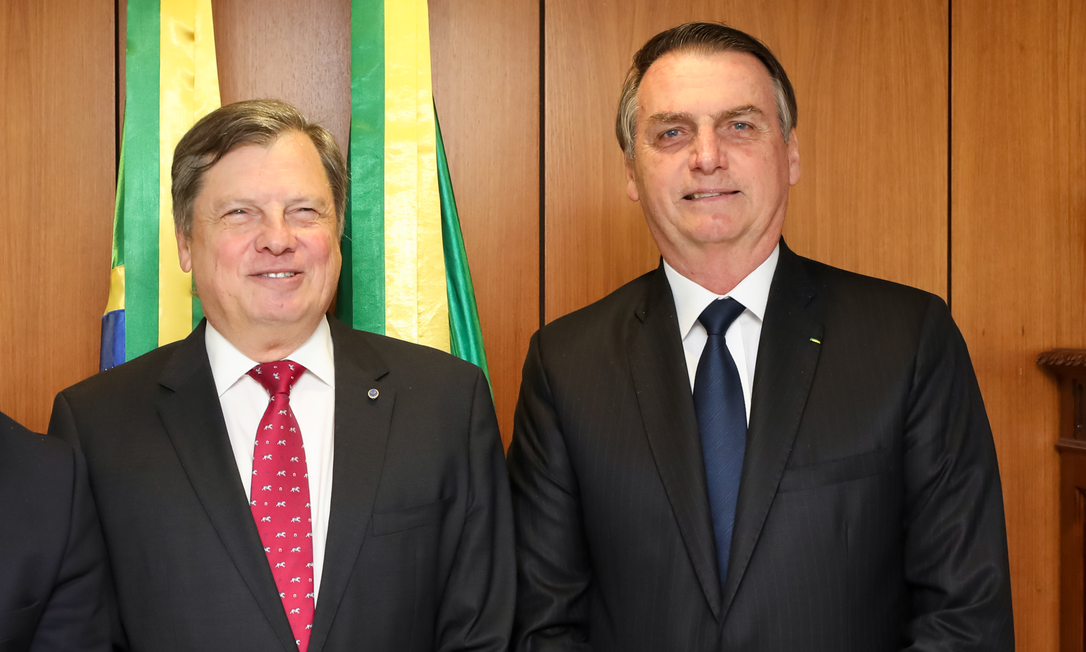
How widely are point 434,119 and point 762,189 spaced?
102 centimetres

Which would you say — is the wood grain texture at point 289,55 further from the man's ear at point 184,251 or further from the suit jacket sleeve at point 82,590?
the suit jacket sleeve at point 82,590

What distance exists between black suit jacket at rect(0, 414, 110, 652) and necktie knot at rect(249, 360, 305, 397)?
0.34 meters

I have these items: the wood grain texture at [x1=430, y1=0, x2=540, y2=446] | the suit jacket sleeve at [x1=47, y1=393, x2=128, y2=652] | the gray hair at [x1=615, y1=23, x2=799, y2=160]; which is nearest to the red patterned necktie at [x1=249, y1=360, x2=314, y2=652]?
the suit jacket sleeve at [x1=47, y1=393, x2=128, y2=652]

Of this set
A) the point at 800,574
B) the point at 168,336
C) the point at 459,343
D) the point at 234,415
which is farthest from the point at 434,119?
the point at 800,574

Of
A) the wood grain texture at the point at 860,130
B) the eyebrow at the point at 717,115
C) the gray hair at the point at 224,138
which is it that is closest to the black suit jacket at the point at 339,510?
the gray hair at the point at 224,138

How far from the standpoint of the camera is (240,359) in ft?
5.66

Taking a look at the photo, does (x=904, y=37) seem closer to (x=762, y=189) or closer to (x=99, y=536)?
(x=762, y=189)

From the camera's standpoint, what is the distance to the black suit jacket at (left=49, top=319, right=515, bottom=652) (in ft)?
5.00

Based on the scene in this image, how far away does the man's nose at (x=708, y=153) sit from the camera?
68.0 inches

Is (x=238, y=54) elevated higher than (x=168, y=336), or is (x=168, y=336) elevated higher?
(x=238, y=54)

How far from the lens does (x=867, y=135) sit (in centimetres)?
291

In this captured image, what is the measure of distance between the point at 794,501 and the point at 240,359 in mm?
1063

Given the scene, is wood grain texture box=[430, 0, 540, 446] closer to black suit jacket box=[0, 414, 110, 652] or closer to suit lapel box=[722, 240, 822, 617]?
suit lapel box=[722, 240, 822, 617]

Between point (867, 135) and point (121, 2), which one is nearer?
point (121, 2)
